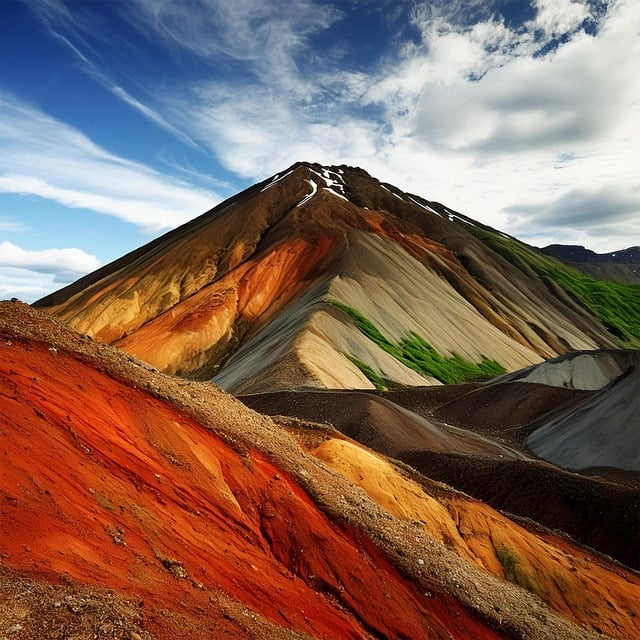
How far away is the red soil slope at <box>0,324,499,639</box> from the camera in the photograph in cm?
731

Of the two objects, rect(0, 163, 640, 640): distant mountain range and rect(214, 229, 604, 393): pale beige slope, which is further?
rect(214, 229, 604, 393): pale beige slope

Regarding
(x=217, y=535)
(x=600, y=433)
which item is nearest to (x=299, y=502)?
(x=217, y=535)

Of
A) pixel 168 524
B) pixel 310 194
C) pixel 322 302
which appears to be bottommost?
pixel 168 524

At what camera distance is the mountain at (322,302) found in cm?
5438

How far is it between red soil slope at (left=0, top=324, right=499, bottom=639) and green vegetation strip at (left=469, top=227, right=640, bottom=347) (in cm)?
12635

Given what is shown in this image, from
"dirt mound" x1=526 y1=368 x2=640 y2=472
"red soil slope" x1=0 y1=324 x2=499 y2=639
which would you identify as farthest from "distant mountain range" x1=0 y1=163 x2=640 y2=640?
"dirt mound" x1=526 y1=368 x2=640 y2=472

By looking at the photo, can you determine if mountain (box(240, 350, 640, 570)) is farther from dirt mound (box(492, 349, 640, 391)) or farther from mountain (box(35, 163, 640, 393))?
mountain (box(35, 163, 640, 393))

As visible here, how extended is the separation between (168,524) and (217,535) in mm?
1093

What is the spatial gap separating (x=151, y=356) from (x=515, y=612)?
58768 millimetres

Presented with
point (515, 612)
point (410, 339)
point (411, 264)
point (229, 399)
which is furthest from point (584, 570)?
point (411, 264)

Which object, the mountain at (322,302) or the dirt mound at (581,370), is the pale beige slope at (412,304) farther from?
the dirt mound at (581,370)

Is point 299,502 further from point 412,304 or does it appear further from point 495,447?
point 412,304

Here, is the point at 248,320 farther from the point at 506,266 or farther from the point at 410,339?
the point at 506,266

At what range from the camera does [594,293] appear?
15638cm
